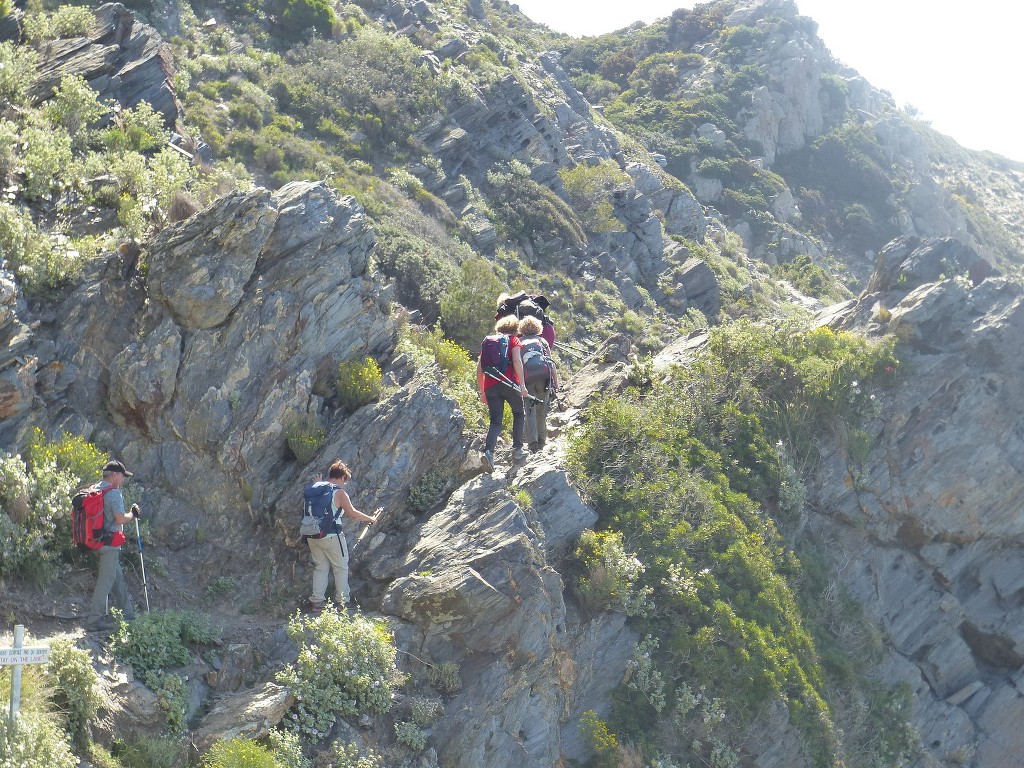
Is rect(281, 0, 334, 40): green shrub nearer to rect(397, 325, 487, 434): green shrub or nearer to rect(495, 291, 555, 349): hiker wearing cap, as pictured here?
rect(397, 325, 487, 434): green shrub

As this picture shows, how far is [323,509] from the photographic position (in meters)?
8.94

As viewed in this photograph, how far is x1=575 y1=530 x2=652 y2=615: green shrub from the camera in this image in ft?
35.3

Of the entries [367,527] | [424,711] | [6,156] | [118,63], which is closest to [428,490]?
[367,527]

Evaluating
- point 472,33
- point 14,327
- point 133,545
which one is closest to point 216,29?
point 472,33

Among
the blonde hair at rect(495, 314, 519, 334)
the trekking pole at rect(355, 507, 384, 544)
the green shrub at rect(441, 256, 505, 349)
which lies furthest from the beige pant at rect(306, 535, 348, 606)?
the green shrub at rect(441, 256, 505, 349)

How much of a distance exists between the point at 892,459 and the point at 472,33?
1215 inches

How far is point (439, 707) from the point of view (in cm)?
877

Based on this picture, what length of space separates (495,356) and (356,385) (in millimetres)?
1864

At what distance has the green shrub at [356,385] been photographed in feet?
36.1

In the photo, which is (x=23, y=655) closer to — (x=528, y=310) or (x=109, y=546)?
(x=109, y=546)

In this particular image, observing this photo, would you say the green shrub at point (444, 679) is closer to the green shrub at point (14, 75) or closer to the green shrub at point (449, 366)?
the green shrub at point (449, 366)

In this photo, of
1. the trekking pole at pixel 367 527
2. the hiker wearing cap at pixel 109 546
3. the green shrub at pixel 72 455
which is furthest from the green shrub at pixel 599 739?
the green shrub at pixel 72 455

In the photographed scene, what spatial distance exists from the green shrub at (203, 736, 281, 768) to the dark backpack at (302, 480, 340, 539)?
2.30 meters

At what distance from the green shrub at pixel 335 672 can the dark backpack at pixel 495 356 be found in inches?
139
